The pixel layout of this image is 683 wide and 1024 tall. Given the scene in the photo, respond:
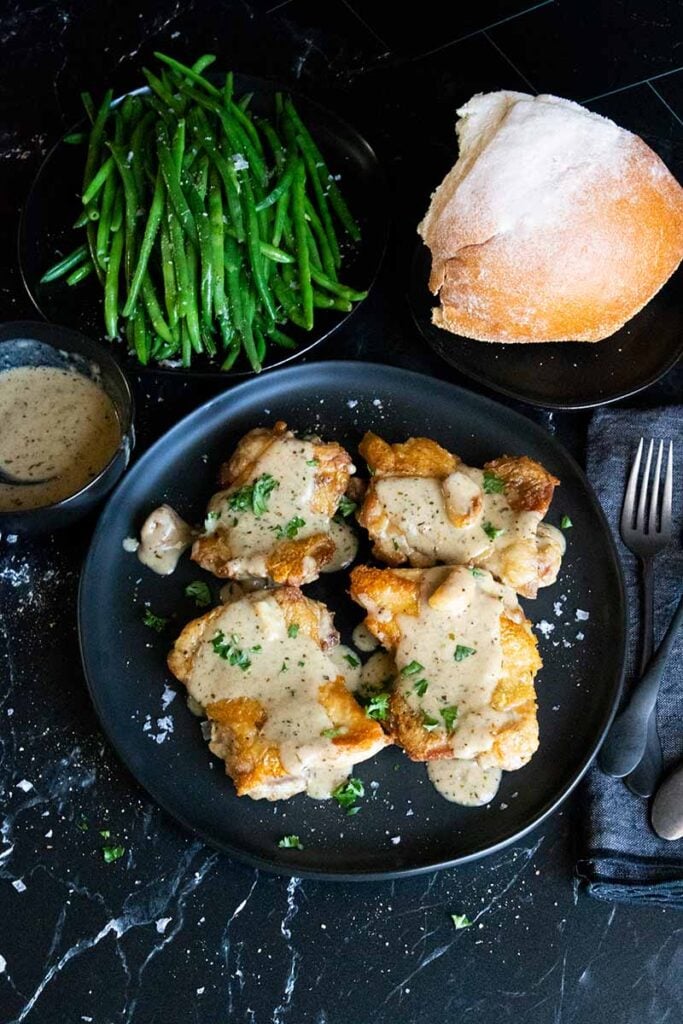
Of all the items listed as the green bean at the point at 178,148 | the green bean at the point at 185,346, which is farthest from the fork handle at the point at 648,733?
the green bean at the point at 178,148

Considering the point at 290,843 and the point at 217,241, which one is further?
the point at 217,241

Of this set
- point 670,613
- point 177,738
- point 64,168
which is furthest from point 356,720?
point 64,168

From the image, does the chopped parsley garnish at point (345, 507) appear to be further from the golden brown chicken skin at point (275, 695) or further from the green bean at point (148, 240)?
the green bean at point (148, 240)

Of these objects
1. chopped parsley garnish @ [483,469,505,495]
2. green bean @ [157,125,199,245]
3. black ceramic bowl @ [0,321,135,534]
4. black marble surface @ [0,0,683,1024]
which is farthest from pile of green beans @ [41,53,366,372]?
chopped parsley garnish @ [483,469,505,495]

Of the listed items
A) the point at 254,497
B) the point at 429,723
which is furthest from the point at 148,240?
the point at 429,723

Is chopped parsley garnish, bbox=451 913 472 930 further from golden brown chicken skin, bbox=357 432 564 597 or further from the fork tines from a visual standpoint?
the fork tines

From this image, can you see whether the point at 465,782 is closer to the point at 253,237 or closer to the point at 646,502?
the point at 646,502
